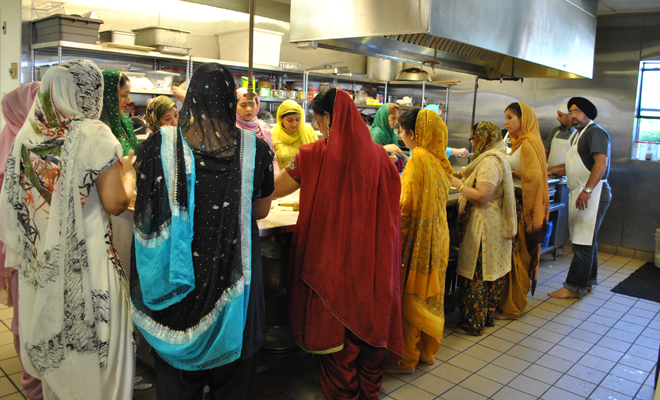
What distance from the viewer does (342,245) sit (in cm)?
225

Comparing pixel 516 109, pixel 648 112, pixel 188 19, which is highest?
pixel 188 19

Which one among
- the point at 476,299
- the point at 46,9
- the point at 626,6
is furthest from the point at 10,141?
the point at 626,6

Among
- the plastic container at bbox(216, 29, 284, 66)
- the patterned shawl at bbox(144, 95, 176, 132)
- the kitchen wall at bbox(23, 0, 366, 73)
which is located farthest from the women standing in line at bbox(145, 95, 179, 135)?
the plastic container at bbox(216, 29, 284, 66)

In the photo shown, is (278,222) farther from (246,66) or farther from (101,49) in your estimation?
(246,66)

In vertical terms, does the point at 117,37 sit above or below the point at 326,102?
above

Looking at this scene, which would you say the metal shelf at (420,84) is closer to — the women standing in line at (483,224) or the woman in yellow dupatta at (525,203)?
the woman in yellow dupatta at (525,203)

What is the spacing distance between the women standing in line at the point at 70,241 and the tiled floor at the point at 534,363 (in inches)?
32.1

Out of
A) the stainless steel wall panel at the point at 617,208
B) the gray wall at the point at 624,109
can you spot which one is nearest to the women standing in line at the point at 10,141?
the gray wall at the point at 624,109

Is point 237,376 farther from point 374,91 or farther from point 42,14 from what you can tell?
point 374,91

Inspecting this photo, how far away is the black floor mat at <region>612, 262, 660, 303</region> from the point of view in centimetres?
447

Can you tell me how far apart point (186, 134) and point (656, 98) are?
610 cm

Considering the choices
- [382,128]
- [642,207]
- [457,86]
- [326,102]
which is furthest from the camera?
[457,86]

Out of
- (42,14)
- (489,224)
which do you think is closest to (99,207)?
(489,224)

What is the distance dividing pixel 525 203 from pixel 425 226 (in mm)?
1331
